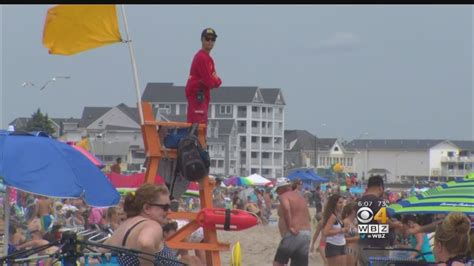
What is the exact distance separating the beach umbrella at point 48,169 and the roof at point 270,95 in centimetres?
11479

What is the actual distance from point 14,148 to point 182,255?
3.61m

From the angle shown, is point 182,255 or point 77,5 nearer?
point 77,5

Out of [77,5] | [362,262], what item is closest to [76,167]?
[77,5]

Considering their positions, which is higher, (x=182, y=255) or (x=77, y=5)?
(x=77, y=5)

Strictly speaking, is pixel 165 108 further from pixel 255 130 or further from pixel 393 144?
pixel 393 144

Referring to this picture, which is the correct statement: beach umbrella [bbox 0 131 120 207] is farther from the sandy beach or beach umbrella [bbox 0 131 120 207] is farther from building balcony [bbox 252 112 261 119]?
building balcony [bbox 252 112 261 119]

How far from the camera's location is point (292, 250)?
10781 mm

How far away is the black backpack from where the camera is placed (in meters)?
8.10

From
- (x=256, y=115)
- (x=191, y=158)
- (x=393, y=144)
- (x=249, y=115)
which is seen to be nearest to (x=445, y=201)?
(x=191, y=158)

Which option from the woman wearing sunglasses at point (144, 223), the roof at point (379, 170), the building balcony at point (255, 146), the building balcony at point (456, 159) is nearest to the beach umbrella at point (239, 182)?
the building balcony at point (255, 146)

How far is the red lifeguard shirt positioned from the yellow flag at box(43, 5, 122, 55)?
75 centimetres

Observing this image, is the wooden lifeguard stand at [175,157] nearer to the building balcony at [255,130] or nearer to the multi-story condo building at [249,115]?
the multi-story condo building at [249,115]

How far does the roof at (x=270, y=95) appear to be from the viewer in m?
122

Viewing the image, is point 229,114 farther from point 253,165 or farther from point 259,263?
point 259,263
